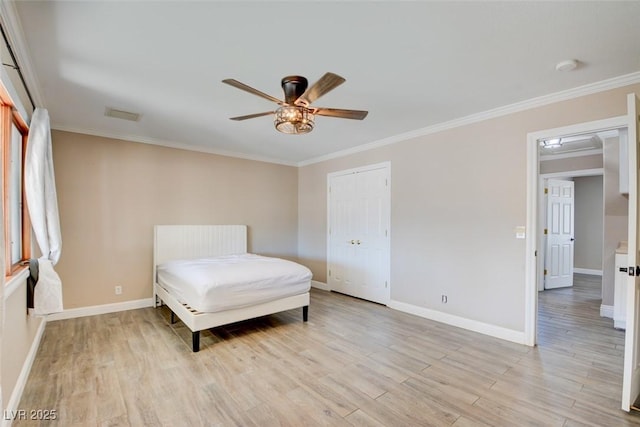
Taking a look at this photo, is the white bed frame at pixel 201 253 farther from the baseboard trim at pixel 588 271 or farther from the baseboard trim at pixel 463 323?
the baseboard trim at pixel 588 271

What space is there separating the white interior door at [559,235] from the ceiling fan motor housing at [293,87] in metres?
5.77

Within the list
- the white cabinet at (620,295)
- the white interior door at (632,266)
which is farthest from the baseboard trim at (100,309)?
the white cabinet at (620,295)

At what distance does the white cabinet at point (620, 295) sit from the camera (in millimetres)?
3566

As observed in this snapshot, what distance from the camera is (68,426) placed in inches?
73.5

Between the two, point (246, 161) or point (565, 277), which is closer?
point (246, 161)

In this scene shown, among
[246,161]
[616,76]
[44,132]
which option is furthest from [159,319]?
[616,76]

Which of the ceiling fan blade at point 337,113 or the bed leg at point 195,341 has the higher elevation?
the ceiling fan blade at point 337,113

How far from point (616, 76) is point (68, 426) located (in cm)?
487

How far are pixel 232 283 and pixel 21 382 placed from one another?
5.49 feet

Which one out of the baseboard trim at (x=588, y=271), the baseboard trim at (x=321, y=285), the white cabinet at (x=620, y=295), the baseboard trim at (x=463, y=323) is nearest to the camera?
the baseboard trim at (x=463, y=323)

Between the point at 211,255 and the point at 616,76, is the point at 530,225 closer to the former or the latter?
the point at 616,76

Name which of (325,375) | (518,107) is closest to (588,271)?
(518,107)

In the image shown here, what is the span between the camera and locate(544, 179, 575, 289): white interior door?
5.69 metres

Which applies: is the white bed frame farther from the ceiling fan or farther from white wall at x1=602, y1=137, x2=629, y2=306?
white wall at x1=602, y1=137, x2=629, y2=306
